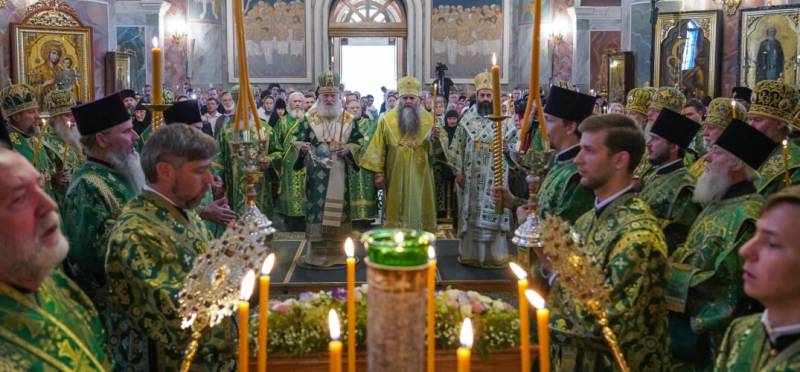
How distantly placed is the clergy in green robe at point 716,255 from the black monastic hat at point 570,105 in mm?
985

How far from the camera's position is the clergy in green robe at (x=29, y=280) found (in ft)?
5.98

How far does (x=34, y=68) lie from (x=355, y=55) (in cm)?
1382

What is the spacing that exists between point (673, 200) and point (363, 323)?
196 centimetres

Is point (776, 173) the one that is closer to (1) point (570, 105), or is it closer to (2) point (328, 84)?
(1) point (570, 105)

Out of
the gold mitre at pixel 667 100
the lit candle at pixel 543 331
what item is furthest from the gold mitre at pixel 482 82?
the lit candle at pixel 543 331

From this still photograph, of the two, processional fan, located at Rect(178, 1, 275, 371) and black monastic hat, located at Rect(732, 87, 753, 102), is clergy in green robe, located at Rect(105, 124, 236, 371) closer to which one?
processional fan, located at Rect(178, 1, 275, 371)

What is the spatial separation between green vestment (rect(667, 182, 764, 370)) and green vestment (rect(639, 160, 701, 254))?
0.63m

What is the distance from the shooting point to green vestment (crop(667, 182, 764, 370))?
10.2 ft

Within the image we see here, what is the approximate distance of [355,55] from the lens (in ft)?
78.0

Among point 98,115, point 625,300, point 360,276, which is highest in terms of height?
point 98,115

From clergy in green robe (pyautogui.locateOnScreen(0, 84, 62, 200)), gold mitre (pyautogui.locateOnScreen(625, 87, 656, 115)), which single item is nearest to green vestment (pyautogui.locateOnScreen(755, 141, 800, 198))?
gold mitre (pyautogui.locateOnScreen(625, 87, 656, 115))

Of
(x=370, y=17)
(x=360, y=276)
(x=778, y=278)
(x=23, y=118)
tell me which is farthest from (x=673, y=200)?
(x=370, y=17)

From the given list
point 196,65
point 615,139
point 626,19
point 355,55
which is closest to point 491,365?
point 615,139

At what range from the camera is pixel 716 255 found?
3.18 metres
